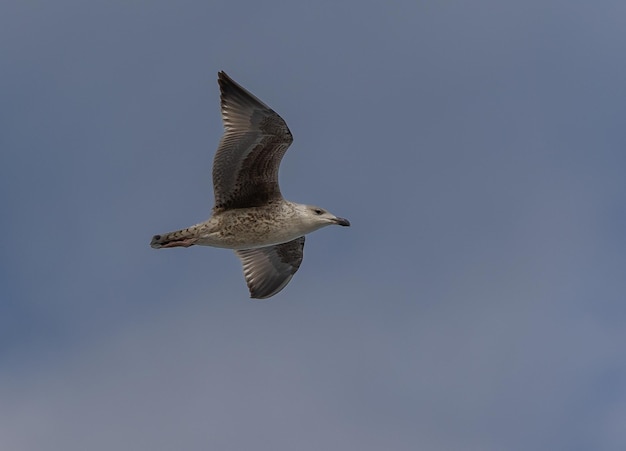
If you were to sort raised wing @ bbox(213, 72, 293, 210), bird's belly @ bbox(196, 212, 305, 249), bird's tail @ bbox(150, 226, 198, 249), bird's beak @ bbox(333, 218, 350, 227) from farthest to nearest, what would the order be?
bird's beak @ bbox(333, 218, 350, 227) < bird's belly @ bbox(196, 212, 305, 249) < bird's tail @ bbox(150, 226, 198, 249) < raised wing @ bbox(213, 72, 293, 210)

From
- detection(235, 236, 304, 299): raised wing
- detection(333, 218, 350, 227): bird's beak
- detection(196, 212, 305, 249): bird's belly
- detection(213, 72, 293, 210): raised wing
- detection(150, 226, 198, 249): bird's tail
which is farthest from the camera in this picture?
detection(235, 236, 304, 299): raised wing

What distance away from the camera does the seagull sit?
1032 inches

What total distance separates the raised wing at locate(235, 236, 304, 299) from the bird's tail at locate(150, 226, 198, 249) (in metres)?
3.15

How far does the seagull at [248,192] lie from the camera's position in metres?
26.2

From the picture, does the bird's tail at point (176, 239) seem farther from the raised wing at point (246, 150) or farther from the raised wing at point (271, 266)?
the raised wing at point (271, 266)

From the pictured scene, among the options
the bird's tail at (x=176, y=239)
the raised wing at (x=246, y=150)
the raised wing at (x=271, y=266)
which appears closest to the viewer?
the raised wing at (x=246, y=150)

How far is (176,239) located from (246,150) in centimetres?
263

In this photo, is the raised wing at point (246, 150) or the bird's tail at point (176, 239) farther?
the bird's tail at point (176, 239)

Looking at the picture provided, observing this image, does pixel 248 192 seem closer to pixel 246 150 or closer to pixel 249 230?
pixel 249 230

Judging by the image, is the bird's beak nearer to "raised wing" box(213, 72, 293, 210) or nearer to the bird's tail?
"raised wing" box(213, 72, 293, 210)

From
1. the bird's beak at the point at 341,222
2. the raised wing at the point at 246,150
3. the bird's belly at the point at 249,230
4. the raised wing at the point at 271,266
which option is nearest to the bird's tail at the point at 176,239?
the bird's belly at the point at 249,230

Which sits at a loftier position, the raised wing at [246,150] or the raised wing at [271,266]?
the raised wing at [246,150]

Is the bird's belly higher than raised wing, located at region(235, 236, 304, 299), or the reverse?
the bird's belly

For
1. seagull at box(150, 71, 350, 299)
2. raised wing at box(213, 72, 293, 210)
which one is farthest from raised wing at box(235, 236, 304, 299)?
raised wing at box(213, 72, 293, 210)
